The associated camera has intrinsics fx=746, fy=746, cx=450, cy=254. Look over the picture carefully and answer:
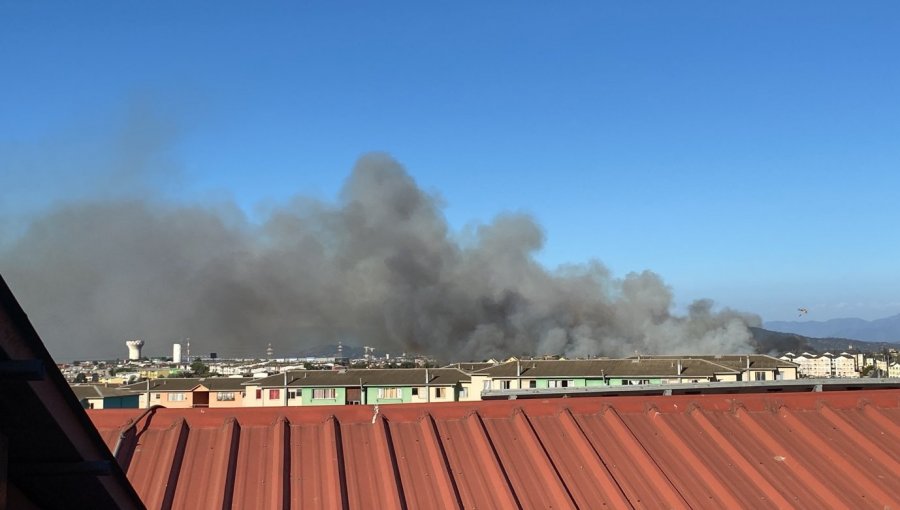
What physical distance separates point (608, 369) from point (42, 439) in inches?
1587

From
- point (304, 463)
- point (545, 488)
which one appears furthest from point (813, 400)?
point (304, 463)

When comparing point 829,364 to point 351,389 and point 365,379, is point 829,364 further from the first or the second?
point 351,389

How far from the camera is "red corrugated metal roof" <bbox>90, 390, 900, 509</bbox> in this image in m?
5.32

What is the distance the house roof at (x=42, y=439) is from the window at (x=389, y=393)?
39101 mm

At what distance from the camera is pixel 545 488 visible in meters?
5.52

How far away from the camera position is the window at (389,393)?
4059 centimetres

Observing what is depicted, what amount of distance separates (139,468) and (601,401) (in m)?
3.85

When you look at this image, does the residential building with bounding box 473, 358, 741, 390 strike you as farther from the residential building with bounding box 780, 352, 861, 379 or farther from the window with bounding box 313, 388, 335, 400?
the residential building with bounding box 780, 352, 861, 379

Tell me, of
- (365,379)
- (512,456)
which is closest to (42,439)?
(512,456)

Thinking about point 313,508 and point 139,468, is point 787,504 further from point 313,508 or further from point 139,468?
point 139,468

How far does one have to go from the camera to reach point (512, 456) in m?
5.86

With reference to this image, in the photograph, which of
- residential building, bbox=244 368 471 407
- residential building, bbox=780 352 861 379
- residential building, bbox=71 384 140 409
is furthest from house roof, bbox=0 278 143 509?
residential building, bbox=780 352 861 379

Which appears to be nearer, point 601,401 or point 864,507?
point 864,507

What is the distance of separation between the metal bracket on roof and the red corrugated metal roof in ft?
12.1
